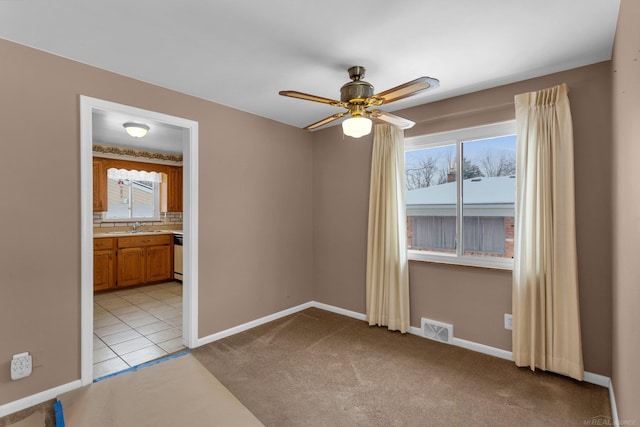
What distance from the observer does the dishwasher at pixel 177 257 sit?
566 cm

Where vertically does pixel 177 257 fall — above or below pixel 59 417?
above

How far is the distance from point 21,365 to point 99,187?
4011 millimetres

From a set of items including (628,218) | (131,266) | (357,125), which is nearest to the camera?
(628,218)

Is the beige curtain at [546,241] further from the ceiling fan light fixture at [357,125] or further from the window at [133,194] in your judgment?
the window at [133,194]

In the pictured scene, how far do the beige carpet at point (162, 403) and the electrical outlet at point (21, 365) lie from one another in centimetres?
94

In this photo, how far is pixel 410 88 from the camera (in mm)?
1898

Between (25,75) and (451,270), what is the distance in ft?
12.6

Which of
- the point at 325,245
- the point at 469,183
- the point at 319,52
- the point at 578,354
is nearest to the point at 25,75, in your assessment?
the point at 319,52

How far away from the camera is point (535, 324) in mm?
2547

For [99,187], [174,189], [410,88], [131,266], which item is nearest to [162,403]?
[410,88]

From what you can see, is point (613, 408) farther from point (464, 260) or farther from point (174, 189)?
point (174, 189)

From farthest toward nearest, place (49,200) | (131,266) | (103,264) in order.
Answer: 1. (131,266)
2. (103,264)
3. (49,200)

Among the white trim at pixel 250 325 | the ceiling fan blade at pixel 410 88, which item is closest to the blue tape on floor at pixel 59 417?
the white trim at pixel 250 325

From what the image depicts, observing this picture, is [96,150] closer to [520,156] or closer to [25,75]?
[25,75]
